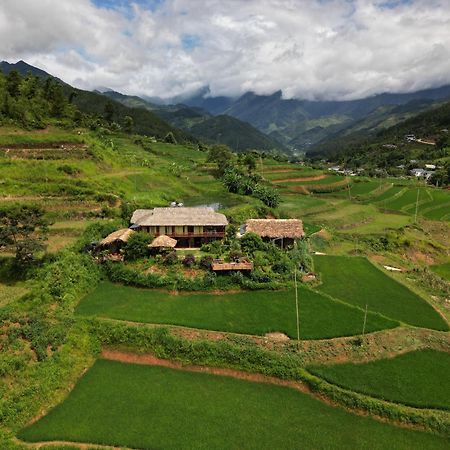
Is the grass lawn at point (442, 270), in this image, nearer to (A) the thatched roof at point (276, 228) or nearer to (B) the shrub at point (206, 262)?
(A) the thatched roof at point (276, 228)

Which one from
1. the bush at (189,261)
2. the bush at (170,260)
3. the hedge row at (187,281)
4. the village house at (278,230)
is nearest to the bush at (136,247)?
the hedge row at (187,281)

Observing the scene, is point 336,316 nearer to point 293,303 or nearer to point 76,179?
point 293,303

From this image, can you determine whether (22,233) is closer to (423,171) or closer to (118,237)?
(118,237)

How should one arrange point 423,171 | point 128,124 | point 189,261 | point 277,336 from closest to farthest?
1. point 277,336
2. point 189,261
3. point 128,124
4. point 423,171

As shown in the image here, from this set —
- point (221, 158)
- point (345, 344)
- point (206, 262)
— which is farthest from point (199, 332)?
point (221, 158)

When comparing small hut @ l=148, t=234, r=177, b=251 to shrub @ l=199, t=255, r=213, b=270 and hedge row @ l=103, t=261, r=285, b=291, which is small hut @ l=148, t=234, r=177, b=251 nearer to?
hedge row @ l=103, t=261, r=285, b=291

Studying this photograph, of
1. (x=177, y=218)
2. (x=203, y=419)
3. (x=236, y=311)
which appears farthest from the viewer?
(x=177, y=218)

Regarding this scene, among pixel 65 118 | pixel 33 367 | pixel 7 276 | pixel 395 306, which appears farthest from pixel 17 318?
pixel 65 118
